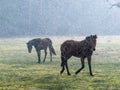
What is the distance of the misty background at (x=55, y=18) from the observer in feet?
288

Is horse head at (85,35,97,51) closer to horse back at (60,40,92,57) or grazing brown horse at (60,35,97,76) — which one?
→ grazing brown horse at (60,35,97,76)

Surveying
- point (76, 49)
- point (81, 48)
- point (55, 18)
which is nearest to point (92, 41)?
point (81, 48)

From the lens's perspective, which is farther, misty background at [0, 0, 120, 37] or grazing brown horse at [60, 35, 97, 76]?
misty background at [0, 0, 120, 37]

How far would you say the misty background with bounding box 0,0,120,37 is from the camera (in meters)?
87.8

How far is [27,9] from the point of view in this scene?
97062 millimetres

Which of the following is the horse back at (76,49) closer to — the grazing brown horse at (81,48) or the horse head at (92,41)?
the grazing brown horse at (81,48)

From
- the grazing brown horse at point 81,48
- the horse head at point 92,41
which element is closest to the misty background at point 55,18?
the grazing brown horse at point 81,48

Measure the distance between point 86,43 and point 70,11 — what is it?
3420 inches

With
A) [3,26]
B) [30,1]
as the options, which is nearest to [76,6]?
[30,1]

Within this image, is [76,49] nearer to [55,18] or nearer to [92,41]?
[92,41]

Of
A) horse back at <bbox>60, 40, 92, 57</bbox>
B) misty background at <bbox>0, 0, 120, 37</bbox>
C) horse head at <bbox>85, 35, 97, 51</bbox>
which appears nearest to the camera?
horse head at <bbox>85, 35, 97, 51</bbox>

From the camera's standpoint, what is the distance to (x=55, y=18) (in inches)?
3912

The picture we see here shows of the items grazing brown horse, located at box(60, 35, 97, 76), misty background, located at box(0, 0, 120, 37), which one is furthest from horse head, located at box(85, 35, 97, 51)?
misty background, located at box(0, 0, 120, 37)

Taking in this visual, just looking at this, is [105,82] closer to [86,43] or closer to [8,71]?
[86,43]
